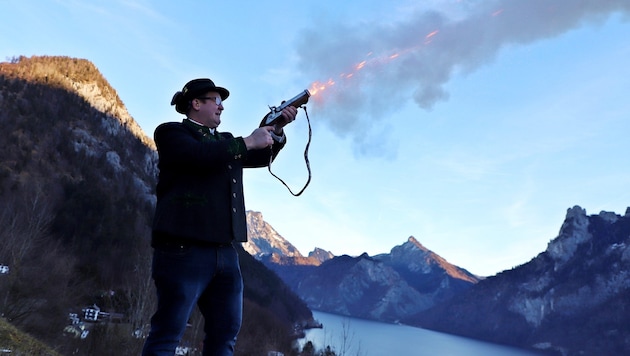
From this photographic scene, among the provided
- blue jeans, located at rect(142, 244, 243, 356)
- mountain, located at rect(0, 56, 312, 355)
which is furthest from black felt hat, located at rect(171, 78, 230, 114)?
mountain, located at rect(0, 56, 312, 355)

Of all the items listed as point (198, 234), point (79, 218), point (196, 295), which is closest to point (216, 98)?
point (198, 234)

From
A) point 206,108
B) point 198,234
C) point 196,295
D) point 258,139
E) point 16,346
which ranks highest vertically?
point 206,108

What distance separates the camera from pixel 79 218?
67.3 metres

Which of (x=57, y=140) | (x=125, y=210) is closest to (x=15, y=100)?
(x=57, y=140)

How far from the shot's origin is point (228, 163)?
3.26m

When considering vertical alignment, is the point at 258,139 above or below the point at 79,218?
below

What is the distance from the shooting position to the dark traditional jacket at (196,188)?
9.64 feet

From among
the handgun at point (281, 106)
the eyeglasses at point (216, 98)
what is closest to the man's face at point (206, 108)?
the eyeglasses at point (216, 98)

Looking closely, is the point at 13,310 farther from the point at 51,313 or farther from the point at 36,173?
the point at 36,173

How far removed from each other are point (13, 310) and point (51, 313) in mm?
8498

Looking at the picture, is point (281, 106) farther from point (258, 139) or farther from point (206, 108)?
point (206, 108)

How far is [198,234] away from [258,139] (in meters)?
0.77

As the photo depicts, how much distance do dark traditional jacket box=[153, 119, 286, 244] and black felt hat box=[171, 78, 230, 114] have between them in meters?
0.25

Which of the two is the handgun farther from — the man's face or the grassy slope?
the grassy slope
